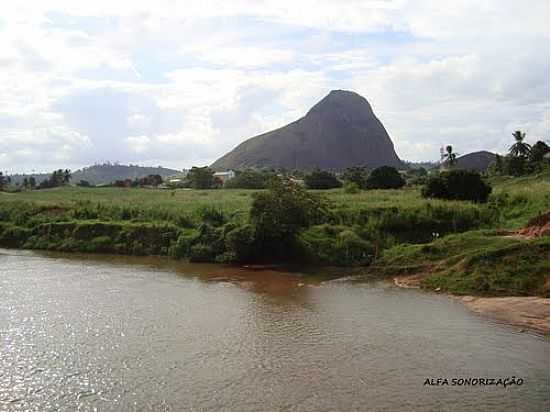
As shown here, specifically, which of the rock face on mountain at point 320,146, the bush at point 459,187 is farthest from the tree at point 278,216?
the rock face on mountain at point 320,146

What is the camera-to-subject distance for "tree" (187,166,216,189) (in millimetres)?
88637

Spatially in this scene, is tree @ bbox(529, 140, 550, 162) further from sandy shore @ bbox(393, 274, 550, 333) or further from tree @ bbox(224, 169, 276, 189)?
sandy shore @ bbox(393, 274, 550, 333)

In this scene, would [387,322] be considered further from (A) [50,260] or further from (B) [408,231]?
(A) [50,260]

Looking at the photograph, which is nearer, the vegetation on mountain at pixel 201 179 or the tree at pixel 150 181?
the vegetation on mountain at pixel 201 179

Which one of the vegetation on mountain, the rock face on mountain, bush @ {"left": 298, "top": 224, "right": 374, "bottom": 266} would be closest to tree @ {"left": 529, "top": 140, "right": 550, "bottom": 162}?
the vegetation on mountain

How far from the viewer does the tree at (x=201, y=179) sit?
8864cm

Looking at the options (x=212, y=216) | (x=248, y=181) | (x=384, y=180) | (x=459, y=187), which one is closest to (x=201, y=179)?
(x=248, y=181)

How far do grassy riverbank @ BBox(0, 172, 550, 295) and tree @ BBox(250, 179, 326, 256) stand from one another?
1.80 feet

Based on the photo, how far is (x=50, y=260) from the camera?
107 feet

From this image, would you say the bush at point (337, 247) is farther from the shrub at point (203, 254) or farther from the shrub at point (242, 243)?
the shrub at point (203, 254)

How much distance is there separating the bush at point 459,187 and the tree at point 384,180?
23.3 metres

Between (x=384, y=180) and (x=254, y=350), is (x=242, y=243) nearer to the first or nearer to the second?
(x=254, y=350)

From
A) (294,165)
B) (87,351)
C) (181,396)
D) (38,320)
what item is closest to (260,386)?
(181,396)

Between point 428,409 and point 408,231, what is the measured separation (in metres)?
21.3
